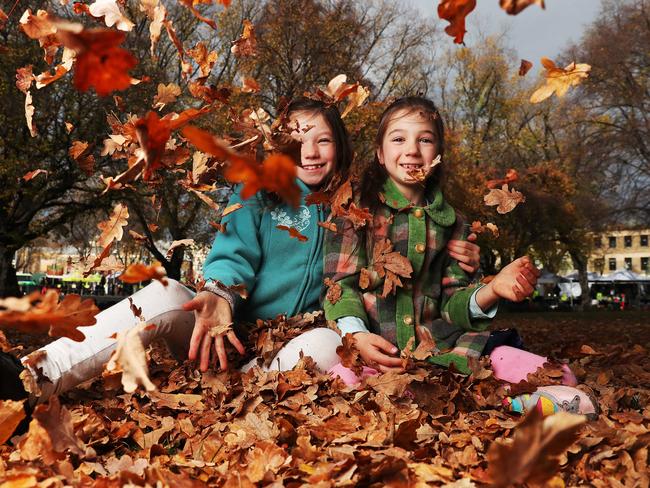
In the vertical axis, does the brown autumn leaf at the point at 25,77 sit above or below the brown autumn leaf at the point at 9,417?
above

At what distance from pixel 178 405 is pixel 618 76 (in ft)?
70.0

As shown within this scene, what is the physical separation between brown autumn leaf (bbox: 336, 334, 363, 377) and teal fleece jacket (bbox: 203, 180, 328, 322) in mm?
504

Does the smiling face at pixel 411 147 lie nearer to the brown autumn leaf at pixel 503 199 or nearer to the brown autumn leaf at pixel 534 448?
the brown autumn leaf at pixel 503 199

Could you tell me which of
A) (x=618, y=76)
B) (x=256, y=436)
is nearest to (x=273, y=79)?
(x=618, y=76)

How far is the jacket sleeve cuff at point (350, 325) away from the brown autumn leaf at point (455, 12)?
1.53 meters

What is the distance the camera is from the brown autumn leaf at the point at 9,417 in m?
1.79

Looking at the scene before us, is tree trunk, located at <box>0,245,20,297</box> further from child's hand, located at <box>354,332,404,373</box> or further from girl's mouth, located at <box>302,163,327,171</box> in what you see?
child's hand, located at <box>354,332,404,373</box>

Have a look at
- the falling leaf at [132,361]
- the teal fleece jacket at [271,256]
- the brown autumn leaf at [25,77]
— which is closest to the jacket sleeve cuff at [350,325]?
the teal fleece jacket at [271,256]

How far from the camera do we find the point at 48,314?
1.29 meters

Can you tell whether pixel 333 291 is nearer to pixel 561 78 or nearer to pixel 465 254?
pixel 465 254

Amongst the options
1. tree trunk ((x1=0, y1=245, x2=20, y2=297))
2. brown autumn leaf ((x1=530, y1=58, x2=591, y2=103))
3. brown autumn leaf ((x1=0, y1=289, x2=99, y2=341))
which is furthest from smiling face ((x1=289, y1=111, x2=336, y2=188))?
tree trunk ((x1=0, y1=245, x2=20, y2=297))

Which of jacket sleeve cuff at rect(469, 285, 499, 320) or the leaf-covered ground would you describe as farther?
jacket sleeve cuff at rect(469, 285, 499, 320)

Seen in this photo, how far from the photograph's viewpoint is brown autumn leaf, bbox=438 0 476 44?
1164 millimetres

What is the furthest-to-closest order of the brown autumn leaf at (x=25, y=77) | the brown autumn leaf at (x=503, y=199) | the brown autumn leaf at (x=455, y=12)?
the brown autumn leaf at (x=503, y=199)
the brown autumn leaf at (x=25, y=77)
the brown autumn leaf at (x=455, y=12)
